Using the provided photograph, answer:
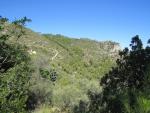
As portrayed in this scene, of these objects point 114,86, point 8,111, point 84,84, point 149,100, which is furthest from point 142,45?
point 84,84

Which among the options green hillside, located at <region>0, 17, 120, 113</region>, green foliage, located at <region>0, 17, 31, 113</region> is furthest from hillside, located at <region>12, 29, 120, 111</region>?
green foliage, located at <region>0, 17, 31, 113</region>

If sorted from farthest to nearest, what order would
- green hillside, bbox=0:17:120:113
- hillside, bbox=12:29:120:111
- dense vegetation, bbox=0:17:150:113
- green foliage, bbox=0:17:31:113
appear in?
1. hillside, bbox=12:29:120:111
2. green hillside, bbox=0:17:120:113
3. green foliage, bbox=0:17:31:113
4. dense vegetation, bbox=0:17:150:113

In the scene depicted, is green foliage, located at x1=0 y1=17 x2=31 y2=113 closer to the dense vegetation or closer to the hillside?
the dense vegetation

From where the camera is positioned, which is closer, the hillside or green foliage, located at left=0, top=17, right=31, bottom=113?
green foliage, located at left=0, top=17, right=31, bottom=113

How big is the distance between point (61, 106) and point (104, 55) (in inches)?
3234

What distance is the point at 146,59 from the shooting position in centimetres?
1475

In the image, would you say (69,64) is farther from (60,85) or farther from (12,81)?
(12,81)

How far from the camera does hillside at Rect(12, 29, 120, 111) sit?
3281 cm

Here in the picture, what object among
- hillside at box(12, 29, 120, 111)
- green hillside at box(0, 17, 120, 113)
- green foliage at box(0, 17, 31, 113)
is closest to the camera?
green foliage at box(0, 17, 31, 113)

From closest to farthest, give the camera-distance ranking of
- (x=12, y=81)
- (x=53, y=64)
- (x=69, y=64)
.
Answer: (x=12, y=81), (x=53, y=64), (x=69, y=64)

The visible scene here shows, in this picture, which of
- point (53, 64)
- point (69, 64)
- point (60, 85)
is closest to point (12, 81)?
point (60, 85)

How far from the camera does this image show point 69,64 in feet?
291

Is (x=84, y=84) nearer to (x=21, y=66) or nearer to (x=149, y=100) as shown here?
(x=21, y=66)

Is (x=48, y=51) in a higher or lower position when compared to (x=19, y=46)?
higher
